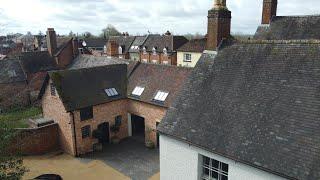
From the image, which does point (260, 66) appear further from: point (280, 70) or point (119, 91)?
point (119, 91)

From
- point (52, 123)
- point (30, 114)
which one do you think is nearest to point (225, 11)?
point (52, 123)

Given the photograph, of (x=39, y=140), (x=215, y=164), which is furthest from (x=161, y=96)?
(x=39, y=140)

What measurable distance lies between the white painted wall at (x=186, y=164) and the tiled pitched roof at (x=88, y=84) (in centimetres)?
1025

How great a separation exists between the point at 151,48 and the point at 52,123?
37.1 metres

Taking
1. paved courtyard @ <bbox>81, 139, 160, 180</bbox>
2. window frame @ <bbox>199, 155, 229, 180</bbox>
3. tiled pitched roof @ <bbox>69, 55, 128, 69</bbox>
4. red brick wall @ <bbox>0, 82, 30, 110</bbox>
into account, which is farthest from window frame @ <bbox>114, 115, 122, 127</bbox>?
red brick wall @ <bbox>0, 82, 30, 110</bbox>

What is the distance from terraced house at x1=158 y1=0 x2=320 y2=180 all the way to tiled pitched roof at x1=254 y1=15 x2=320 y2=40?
11138mm

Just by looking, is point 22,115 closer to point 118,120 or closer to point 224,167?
point 118,120

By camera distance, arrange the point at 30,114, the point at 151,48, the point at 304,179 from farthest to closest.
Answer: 1. the point at 151,48
2. the point at 30,114
3. the point at 304,179

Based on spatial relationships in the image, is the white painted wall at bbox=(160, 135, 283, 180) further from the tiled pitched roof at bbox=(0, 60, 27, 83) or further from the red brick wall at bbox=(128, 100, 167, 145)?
the tiled pitched roof at bbox=(0, 60, 27, 83)

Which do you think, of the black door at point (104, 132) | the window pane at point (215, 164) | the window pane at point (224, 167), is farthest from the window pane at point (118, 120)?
the window pane at point (224, 167)

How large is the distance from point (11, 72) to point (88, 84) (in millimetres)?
19637

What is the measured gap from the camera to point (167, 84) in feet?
82.3

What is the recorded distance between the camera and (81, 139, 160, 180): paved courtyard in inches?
828

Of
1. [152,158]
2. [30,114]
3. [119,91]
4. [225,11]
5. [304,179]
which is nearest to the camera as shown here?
[304,179]
